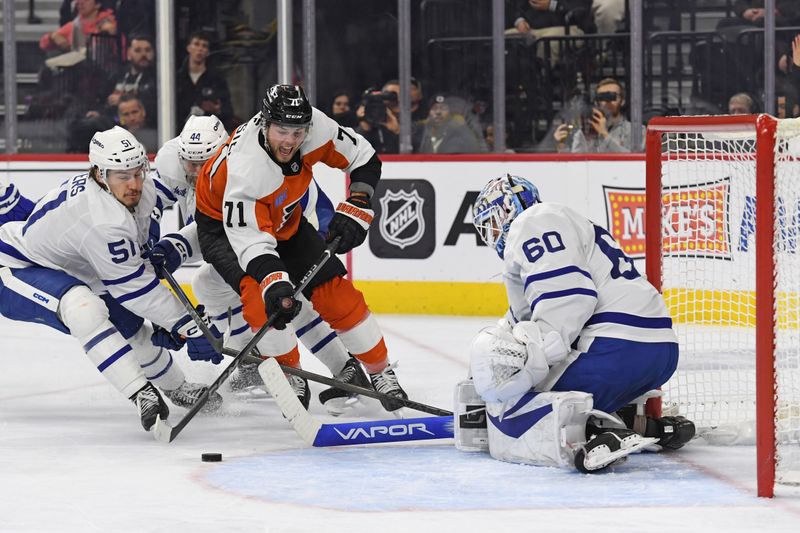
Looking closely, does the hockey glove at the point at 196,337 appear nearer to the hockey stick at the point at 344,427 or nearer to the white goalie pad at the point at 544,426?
the hockey stick at the point at 344,427

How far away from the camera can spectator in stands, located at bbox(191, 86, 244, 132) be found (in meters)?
7.16

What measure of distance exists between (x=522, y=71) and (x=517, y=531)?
4.22 metres

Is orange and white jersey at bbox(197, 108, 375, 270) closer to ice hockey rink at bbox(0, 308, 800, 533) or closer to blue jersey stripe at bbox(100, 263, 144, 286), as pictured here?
blue jersey stripe at bbox(100, 263, 144, 286)

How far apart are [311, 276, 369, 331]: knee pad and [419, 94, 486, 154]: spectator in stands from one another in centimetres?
274

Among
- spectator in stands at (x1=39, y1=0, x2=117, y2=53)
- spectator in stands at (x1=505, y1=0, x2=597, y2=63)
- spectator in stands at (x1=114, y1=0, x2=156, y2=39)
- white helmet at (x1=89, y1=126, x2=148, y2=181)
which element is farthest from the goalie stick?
spectator in stands at (x1=39, y1=0, x2=117, y2=53)

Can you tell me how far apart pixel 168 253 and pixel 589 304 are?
1464mm

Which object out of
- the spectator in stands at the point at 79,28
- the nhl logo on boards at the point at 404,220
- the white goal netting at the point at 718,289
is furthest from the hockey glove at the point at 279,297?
the spectator in stands at the point at 79,28

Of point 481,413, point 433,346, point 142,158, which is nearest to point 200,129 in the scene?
point 142,158

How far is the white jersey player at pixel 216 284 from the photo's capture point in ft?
13.5

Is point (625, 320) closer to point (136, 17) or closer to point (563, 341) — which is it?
point (563, 341)

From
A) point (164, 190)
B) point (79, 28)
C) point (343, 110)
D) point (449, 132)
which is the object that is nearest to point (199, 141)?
point (164, 190)

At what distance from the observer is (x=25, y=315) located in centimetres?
410

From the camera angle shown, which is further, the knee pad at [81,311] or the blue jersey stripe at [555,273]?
the knee pad at [81,311]

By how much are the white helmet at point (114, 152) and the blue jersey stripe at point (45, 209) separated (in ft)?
0.51
